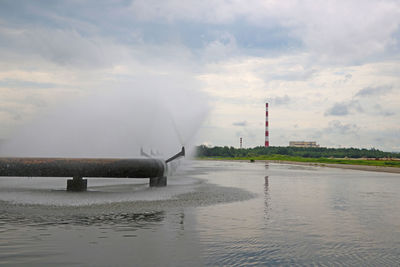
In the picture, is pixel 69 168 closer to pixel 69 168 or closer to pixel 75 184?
pixel 69 168

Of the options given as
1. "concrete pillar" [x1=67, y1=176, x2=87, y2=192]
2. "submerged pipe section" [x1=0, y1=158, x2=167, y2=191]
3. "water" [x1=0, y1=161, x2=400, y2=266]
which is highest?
"submerged pipe section" [x1=0, y1=158, x2=167, y2=191]

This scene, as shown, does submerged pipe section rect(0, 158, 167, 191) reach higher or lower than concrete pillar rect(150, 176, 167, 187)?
higher

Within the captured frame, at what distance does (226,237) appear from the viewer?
10.2m

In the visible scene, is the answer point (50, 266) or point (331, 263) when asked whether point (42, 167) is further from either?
point (331, 263)

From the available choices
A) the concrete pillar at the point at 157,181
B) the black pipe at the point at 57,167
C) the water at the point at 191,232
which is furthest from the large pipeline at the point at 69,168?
the concrete pillar at the point at 157,181

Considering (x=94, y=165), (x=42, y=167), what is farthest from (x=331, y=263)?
(x=42, y=167)

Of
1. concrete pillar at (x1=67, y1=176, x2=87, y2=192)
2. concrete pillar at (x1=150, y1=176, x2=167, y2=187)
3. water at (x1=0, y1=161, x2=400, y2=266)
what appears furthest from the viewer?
concrete pillar at (x1=150, y1=176, x2=167, y2=187)

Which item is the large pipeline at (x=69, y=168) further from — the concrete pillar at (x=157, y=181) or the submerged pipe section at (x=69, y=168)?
the concrete pillar at (x=157, y=181)

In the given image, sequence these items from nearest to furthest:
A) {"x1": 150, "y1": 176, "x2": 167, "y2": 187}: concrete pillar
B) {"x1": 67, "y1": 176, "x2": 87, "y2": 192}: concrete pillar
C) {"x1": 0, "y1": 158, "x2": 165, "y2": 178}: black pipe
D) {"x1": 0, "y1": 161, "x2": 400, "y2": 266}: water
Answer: {"x1": 0, "y1": 161, "x2": 400, "y2": 266}: water, {"x1": 0, "y1": 158, "x2": 165, "y2": 178}: black pipe, {"x1": 67, "y1": 176, "x2": 87, "y2": 192}: concrete pillar, {"x1": 150, "y1": 176, "x2": 167, "y2": 187}: concrete pillar

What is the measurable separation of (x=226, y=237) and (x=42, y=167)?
13.6 metres

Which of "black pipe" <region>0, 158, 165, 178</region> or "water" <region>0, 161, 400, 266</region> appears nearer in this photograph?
"water" <region>0, 161, 400, 266</region>

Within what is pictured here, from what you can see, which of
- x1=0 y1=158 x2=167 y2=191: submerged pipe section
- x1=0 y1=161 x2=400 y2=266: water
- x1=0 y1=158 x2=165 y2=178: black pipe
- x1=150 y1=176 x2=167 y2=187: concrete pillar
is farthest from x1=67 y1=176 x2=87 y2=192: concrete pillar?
x1=150 y1=176 x2=167 y2=187: concrete pillar

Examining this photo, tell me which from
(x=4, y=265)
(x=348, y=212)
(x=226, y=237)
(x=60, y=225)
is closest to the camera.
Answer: (x=4, y=265)

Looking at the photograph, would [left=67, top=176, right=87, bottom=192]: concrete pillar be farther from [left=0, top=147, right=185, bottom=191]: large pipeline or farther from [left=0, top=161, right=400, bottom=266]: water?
[left=0, top=161, right=400, bottom=266]: water
